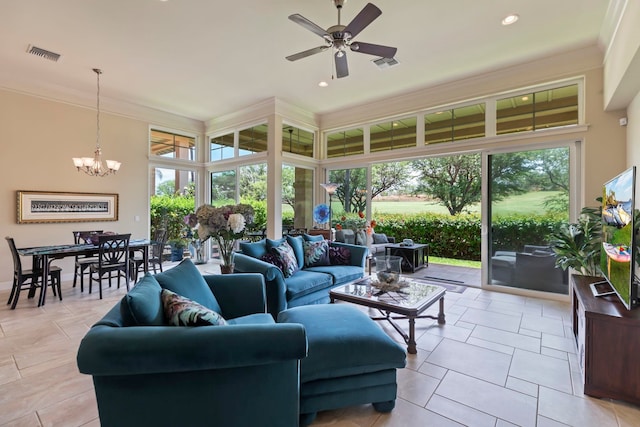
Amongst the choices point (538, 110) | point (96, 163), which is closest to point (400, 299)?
point (538, 110)

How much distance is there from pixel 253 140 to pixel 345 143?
78.4 inches

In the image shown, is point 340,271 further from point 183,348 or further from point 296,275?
point 183,348

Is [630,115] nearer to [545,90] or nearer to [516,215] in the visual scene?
[545,90]

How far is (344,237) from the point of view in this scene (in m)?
5.97

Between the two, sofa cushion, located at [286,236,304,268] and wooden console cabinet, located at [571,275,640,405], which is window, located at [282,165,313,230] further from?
wooden console cabinet, located at [571,275,640,405]

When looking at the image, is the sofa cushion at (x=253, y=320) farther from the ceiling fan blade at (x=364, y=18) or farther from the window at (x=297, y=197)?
the window at (x=297, y=197)

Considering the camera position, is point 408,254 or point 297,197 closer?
point 408,254

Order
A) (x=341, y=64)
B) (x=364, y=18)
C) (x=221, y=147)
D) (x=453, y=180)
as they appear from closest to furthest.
→ (x=364, y=18) → (x=341, y=64) → (x=221, y=147) → (x=453, y=180)

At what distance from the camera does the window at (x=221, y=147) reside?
686cm

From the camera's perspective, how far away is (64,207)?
525 centimetres

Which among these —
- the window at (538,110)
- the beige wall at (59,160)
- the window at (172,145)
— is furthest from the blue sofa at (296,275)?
the window at (172,145)

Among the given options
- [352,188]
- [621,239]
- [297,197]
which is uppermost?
[352,188]

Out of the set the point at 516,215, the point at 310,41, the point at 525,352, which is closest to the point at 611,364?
the point at 525,352

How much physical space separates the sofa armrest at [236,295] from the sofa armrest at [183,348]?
3.26 ft
